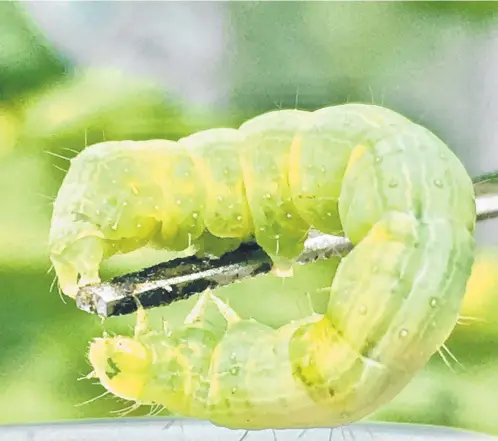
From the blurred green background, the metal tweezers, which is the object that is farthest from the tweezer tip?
the blurred green background

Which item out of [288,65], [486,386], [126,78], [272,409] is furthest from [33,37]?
[486,386]

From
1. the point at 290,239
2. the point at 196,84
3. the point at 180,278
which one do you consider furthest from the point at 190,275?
the point at 196,84

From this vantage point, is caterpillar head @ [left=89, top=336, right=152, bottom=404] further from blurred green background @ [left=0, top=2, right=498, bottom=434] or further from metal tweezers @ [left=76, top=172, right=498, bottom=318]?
blurred green background @ [left=0, top=2, right=498, bottom=434]

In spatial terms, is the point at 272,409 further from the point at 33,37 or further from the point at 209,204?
the point at 33,37

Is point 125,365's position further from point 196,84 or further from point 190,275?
point 196,84

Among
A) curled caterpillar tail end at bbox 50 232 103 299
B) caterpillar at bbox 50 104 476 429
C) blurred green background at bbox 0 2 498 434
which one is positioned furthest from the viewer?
blurred green background at bbox 0 2 498 434

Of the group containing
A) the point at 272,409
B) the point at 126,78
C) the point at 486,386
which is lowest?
the point at 486,386
